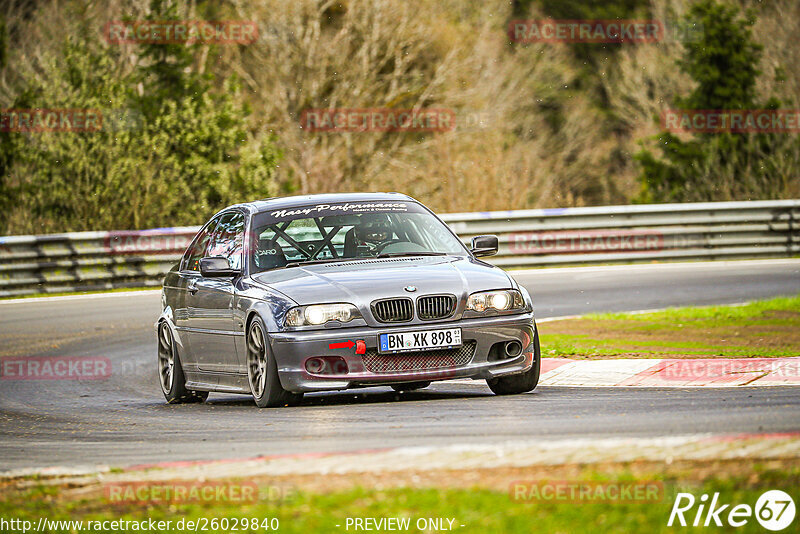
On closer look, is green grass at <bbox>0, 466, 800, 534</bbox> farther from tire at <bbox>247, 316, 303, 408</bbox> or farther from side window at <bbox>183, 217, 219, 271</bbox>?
side window at <bbox>183, 217, 219, 271</bbox>

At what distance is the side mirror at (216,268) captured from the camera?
1046 centimetres

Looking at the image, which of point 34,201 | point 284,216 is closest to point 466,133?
point 34,201

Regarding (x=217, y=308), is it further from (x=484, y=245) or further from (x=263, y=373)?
(x=484, y=245)

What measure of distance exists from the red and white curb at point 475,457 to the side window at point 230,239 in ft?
13.9

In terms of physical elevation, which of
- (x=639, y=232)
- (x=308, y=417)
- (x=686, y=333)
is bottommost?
(x=639, y=232)

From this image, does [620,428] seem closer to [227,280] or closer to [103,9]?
[227,280]

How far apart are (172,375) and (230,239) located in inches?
49.0

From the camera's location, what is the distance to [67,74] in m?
27.0

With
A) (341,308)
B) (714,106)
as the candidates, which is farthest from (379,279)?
(714,106)

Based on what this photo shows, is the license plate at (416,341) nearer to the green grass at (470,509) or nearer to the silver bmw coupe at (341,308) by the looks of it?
the silver bmw coupe at (341,308)

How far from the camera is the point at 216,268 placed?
1048 centimetres

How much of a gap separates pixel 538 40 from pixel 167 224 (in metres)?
34.0

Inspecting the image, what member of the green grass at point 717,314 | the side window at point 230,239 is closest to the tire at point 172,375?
the side window at point 230,239

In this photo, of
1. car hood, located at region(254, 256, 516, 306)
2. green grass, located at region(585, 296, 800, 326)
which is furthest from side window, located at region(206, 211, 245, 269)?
green grass, located at region(585, 296, 800, 326)
